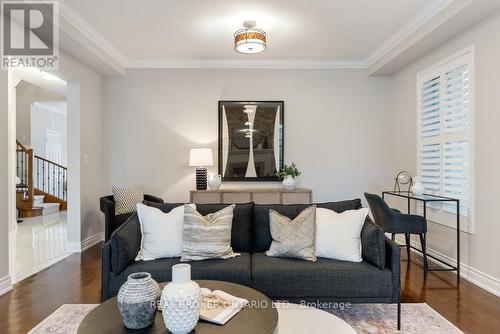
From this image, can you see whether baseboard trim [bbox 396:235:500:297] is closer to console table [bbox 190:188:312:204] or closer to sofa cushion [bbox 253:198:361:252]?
sofa cushion [bbox 253:198:361:252]

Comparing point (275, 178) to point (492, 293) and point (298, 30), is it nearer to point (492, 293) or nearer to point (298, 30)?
point (298, 30)

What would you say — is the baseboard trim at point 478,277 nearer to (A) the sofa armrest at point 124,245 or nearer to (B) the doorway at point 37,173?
(A) the sofa armrest at point 124,245

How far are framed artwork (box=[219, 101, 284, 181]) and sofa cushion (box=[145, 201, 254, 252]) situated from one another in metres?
2.15

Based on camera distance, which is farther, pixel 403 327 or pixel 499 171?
pixel 499 171

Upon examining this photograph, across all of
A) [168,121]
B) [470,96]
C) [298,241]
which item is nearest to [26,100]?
[168,121]

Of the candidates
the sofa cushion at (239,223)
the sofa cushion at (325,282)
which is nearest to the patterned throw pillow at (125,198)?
the sofa cushion at (239,223)

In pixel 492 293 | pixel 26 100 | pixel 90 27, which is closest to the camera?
pixel 492 293

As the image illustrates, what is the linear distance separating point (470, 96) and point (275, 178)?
274cm

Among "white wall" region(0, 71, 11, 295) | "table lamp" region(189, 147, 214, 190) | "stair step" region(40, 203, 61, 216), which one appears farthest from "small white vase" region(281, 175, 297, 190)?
"stair step" region(40, 203, 61, 216)

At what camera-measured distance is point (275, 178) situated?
5133mm

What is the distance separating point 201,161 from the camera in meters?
4.74

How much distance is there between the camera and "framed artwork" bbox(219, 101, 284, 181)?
510 cm

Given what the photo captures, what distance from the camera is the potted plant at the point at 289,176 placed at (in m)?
4.80
